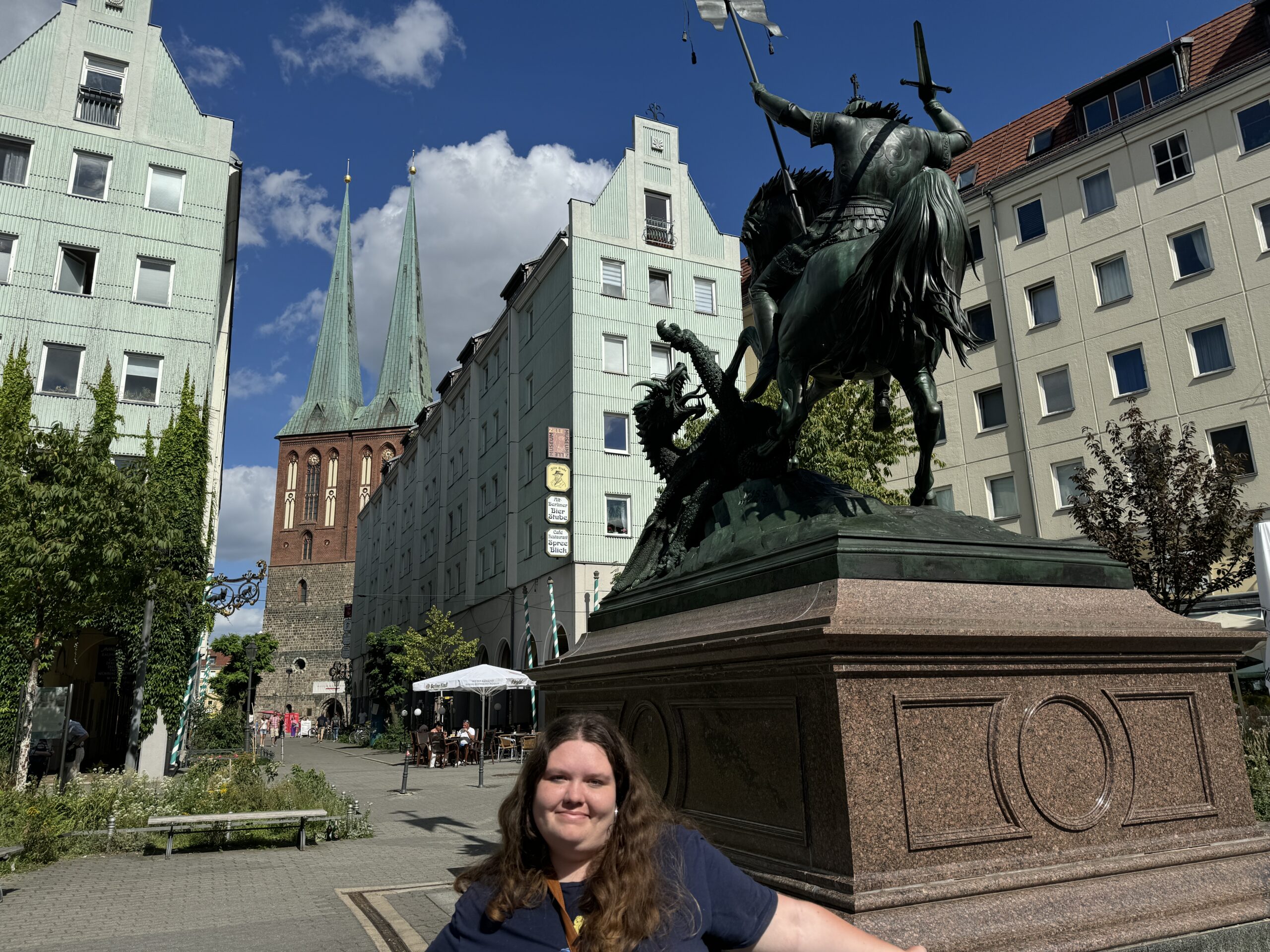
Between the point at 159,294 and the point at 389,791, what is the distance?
1687 cm

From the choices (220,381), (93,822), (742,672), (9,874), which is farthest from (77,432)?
(220,381)

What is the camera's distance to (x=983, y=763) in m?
3.84

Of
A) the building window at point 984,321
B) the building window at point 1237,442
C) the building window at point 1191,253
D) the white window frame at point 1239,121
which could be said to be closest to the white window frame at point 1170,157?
the white window frame at point 1239,121

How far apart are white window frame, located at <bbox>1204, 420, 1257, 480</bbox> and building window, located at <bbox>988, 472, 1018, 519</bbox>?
5592 millimetres

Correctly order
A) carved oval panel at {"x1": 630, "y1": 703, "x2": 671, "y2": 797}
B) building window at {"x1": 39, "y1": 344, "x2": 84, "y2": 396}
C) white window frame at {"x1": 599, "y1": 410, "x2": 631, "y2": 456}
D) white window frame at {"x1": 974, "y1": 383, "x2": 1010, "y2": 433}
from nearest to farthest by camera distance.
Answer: carved oval panel at {"x1": 630, "y1": 703, "x2": 671, "y2": 797} < building window at {"x1": 39, "y1": 344, "x2": 84, "y2": 396} < white window frame at {"x1": 974, "y1": 383, "x2": 1010, "y2": 433} < white window frame at {"x1": 599, "y1": 410, "x2": 631, "y2": 456}

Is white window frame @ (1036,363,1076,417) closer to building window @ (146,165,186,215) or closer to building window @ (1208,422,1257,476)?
building window @ (1208,422,1257,476)

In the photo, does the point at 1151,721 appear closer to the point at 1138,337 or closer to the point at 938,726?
the point at 938,726

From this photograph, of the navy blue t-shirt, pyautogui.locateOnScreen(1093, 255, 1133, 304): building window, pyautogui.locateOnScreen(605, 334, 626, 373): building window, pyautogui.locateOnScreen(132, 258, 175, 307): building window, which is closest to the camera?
the navy blue t-shirt

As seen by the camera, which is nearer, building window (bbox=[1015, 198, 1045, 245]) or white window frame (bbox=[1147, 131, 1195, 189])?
white window frame (bbox=[1147, 131, 1195, 189])

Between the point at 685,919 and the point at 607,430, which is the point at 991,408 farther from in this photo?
the point at 685,919

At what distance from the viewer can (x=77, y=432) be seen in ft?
52.9

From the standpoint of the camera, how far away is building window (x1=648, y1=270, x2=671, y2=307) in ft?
113

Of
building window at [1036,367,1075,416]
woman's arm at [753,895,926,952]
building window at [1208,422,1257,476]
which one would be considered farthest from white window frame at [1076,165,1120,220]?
woman's arm at [753,895,926,952]

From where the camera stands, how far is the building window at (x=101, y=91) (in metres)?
28.6
